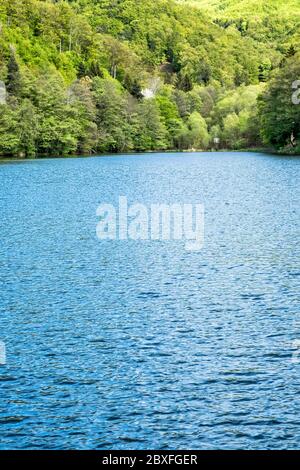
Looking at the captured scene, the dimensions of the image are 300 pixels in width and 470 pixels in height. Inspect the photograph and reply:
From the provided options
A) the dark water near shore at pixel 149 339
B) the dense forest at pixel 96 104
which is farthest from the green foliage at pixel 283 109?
the dark water near shore at pixel 149 339

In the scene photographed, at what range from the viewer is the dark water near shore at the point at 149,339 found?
13430 mm

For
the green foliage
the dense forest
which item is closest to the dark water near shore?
the green foliage

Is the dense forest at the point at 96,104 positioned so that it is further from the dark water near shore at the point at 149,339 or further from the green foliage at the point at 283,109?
the dark water near shore at the point at 149,339

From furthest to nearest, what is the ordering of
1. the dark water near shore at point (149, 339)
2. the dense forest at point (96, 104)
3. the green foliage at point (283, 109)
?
the dense forest at point (96, 104) < the green foliage at point (283, 109) < the dark water near shore at point (149, 339)

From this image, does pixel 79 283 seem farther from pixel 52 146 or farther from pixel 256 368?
pixel 52 146

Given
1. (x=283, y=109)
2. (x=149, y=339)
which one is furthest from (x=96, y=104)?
(x=149, y=339)

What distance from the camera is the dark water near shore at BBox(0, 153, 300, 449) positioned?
13430 mm

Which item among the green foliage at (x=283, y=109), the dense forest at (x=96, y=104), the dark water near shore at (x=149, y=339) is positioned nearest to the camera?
the dark water near shore at (x=149, y=339)

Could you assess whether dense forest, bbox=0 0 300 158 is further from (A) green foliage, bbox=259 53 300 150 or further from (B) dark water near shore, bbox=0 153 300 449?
(B) dark water near shore, bbox=0 153 300 449

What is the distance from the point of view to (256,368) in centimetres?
1630

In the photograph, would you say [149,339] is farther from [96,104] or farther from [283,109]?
[96,104]

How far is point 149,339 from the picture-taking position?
18594 millimetres

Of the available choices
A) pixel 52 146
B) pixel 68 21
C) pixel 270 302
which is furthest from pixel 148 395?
pixel 68 21

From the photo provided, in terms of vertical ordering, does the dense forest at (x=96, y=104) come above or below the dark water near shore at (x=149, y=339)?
above
